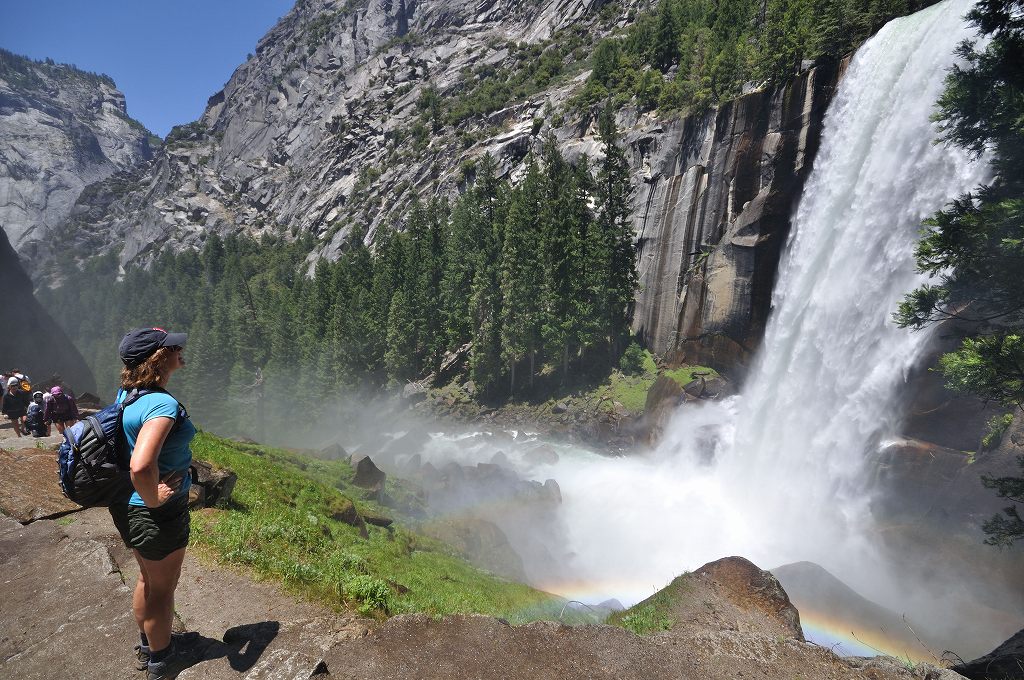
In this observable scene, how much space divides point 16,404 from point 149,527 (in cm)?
1600

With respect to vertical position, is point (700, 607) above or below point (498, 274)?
below

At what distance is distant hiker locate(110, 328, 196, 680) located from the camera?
334cm

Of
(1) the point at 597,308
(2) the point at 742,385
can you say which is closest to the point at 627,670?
(2) the point at 742,385

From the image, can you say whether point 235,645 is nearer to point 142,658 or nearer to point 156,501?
point 142,658

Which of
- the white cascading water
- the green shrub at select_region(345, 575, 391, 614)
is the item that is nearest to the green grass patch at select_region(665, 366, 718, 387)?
the white cascading water

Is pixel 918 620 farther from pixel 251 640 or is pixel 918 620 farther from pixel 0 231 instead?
pixel 0 231

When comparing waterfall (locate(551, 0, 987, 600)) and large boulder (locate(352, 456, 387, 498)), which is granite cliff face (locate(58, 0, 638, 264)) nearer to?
waterfall (locate(551, 0, 987, 600))

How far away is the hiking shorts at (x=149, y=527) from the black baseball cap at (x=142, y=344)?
1043mm

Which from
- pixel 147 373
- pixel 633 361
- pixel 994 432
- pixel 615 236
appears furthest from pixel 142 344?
pixel 615 236

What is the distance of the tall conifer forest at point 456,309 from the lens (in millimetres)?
37719

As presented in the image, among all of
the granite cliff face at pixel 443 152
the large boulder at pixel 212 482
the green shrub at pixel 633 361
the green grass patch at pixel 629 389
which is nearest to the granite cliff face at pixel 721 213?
the granite cliff face at pixel 443 152

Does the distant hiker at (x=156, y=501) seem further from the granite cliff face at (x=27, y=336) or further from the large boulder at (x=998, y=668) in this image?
the granite cliff face at (x=27, y=336)

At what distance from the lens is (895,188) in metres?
19.8

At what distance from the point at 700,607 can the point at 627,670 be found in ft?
8.79
